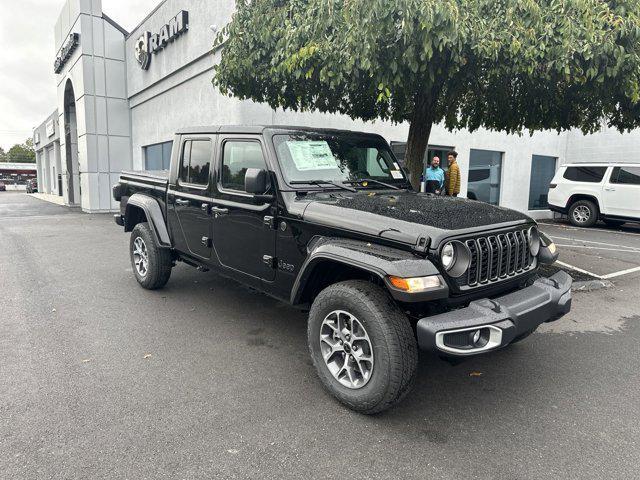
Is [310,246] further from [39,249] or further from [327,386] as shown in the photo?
[39,249]

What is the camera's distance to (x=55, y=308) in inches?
202

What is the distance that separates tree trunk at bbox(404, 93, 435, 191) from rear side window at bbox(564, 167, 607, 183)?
352 inches

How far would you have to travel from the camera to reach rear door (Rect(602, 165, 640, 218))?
12.4 meters

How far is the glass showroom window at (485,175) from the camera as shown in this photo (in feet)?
49.2

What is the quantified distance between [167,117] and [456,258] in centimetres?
1372

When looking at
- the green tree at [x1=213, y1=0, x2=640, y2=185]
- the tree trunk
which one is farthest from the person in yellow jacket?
the green tree at [x1=213, y1=0, x2=640, y2=185]

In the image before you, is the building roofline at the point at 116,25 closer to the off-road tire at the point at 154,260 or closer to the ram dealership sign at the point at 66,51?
the ram dealership sign at the point at 66,51

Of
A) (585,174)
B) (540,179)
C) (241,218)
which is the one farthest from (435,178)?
(540,179)

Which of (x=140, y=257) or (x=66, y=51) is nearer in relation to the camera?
(x=140, y=257)

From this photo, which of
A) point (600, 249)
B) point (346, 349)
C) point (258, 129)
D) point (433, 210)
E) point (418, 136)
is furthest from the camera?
point (600, 249)

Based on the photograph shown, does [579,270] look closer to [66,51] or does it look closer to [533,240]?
[533,240]

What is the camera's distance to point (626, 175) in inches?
499

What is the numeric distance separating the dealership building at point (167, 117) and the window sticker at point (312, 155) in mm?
7237

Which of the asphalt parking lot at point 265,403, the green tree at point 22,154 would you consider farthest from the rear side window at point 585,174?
the green tree at point 22,154
